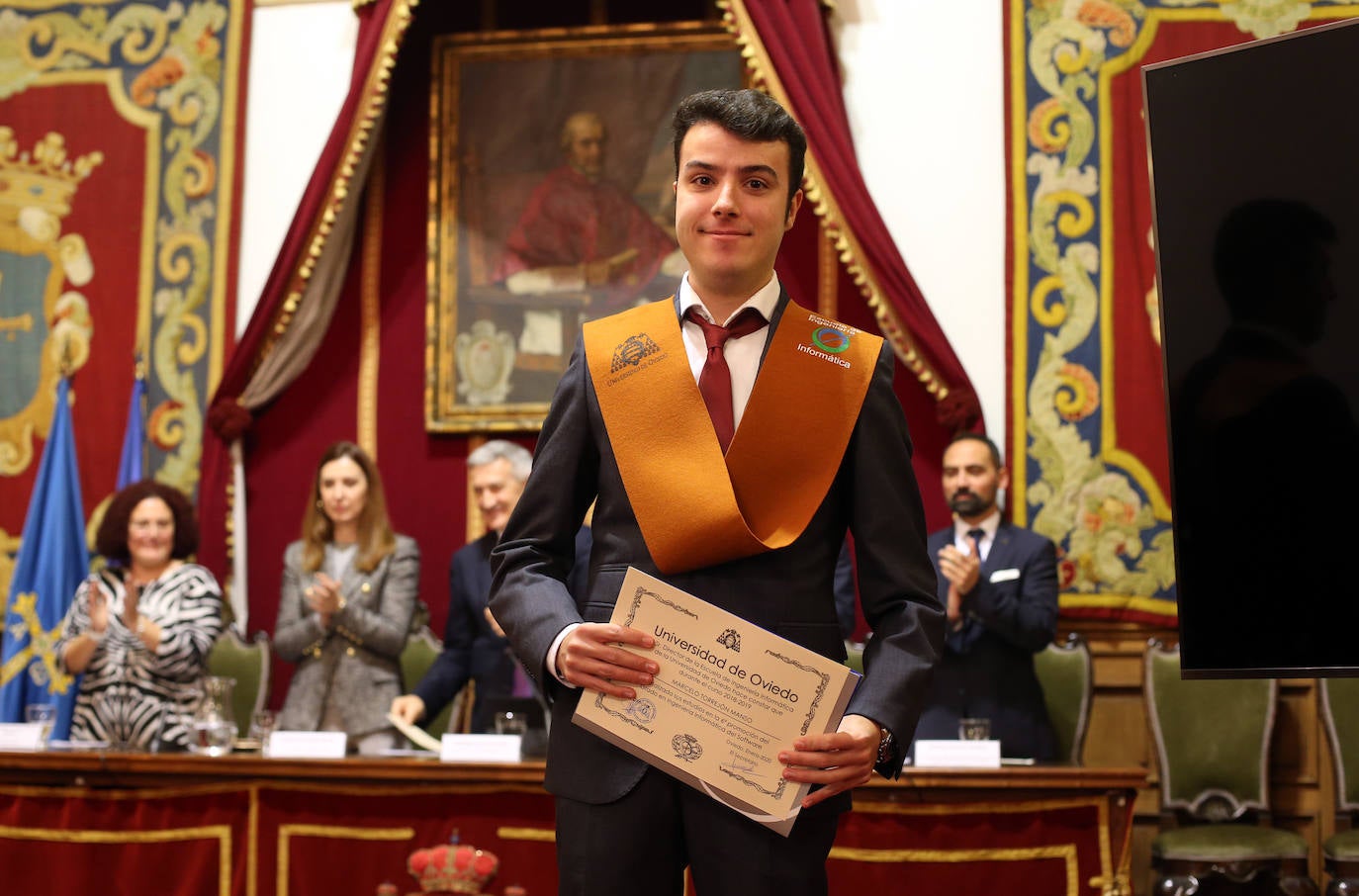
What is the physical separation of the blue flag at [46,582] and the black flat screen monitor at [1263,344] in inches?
170

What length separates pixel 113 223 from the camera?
20.0 ft

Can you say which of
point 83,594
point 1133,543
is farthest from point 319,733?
point 1133,543

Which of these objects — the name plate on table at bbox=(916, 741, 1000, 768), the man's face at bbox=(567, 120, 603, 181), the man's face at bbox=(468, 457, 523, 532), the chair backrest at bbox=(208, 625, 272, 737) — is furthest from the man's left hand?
the man's face at bbox=(567, 120, 603, 181)

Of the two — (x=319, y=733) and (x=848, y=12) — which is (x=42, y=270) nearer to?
(x=319, y=733)

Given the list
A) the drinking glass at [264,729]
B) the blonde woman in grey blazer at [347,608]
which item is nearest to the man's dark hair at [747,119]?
the drinking glass at [264,729]

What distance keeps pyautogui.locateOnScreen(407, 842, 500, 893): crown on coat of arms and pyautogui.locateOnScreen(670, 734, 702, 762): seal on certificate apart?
143 cm

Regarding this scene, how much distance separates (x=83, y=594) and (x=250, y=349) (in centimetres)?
149

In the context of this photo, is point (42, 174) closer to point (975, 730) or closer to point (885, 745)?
point (975, 730)

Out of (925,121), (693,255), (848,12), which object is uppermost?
(848,12)

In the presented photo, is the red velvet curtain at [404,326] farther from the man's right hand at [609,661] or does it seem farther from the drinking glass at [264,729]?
the man's right hand at [609,661]

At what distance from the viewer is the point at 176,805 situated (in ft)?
12.5

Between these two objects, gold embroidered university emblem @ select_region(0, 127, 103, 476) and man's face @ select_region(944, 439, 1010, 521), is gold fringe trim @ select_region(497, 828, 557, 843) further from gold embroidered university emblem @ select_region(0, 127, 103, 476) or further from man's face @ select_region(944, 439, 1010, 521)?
gold embroidered university emblem @ select_region(0, 127, 103, 476)

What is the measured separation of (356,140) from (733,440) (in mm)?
4279
